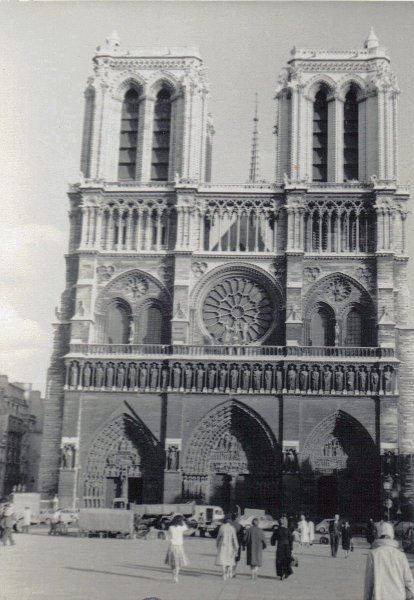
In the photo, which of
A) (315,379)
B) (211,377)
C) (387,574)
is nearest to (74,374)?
(211,377)

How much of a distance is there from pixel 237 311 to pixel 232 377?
11.7 feet

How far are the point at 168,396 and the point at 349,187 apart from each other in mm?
12953

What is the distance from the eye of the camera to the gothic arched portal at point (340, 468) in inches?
1586

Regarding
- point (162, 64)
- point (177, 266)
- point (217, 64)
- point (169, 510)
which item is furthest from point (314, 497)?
point (162, 64)

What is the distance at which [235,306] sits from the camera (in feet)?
143

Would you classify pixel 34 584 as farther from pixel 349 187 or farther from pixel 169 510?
pixel 349 187

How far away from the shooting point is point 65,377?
42250 mm

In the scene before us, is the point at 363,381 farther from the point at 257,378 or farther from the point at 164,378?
the point at 164,378

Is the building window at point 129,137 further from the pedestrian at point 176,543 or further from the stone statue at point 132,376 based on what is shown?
the pedestrian at point 176,543

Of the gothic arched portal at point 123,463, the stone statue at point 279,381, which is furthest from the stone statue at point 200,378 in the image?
the stone statue at point 279,381

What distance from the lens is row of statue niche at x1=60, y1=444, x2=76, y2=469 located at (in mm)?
40812

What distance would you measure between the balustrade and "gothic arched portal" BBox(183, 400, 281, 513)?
125 centimetres

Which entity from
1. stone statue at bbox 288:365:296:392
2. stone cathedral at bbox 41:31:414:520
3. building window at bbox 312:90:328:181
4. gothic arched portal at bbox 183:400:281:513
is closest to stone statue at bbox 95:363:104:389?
stone cathedral at bbox 41:31:414:520

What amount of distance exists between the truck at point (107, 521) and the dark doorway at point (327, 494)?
36.6 ft
